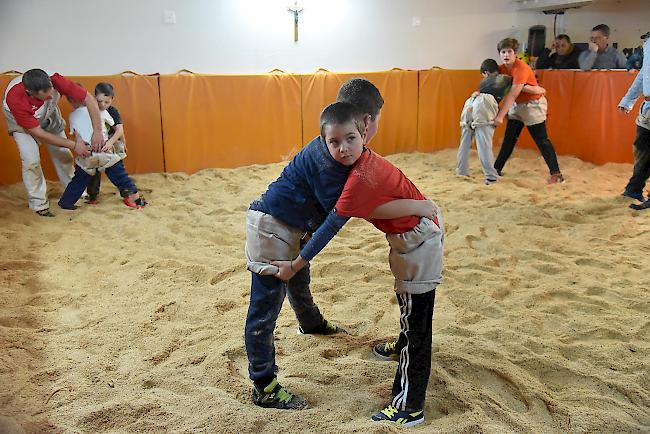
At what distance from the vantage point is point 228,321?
2.92 meters

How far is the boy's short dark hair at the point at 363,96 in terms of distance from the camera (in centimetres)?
212

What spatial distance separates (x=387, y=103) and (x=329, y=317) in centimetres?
531

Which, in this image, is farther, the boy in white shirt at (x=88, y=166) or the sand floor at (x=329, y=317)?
the boy in white shirt at (x=88, y=166)

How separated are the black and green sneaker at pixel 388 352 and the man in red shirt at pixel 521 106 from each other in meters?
3.97

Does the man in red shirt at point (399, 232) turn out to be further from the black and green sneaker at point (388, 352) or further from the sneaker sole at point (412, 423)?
the black and green sneaker at point (388, 352)

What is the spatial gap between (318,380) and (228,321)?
760 millimetres

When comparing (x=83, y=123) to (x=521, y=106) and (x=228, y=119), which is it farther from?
(x=521, y=106)

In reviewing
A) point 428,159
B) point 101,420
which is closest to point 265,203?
point 101,420

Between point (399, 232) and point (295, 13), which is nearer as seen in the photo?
point (399, 232)

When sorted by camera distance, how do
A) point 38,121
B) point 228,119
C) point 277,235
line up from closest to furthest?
point 277,235
point 38,121
point 228,119

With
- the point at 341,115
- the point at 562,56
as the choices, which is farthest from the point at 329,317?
the point at 562,56

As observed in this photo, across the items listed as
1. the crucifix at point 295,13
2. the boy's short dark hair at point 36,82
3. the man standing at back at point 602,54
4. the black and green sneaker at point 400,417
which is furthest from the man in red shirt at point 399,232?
the man standing at back at point 602,54

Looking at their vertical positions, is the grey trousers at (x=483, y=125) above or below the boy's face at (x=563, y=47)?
below

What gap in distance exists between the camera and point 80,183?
4.90 metres
